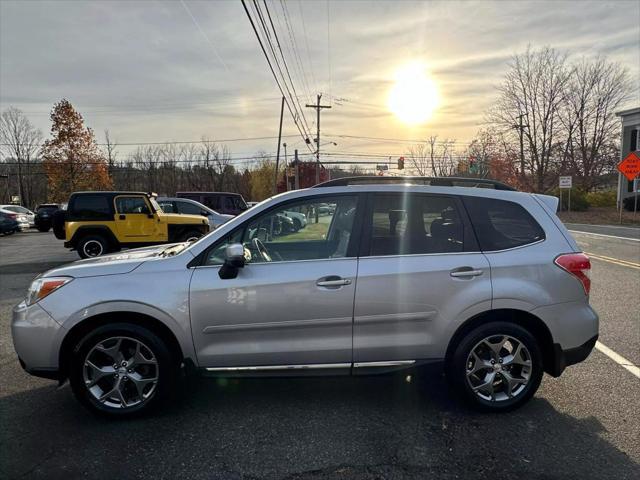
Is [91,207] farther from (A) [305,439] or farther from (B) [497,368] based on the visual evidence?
(B) [497,368]

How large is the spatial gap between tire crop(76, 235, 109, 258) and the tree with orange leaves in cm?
3197

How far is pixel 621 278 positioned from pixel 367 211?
7768 millimetres

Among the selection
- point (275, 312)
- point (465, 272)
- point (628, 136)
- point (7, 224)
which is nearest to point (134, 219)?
point (275, 312)

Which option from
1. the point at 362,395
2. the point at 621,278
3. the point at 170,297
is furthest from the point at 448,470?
the point at 621,278

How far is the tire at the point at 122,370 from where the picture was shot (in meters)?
3.26

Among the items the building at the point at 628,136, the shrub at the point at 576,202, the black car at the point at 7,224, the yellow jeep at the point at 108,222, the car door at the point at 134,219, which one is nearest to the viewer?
the yellow jeep at the point at 108,222

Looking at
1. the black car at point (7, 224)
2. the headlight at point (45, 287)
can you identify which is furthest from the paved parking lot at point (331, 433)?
the black car at point (7, 224)

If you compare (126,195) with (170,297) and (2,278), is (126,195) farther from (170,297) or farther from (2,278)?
(170,297)

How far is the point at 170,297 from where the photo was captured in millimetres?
3236

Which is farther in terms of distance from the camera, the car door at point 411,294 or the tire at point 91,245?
the tire at point 91,245

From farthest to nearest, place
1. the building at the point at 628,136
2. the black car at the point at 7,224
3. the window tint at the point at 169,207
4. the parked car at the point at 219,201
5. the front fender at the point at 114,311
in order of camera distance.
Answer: the building at the point at 628,136, the black car at the point at 7,224, the parked car at the point at 219,201, the window tint at the point at 169,207, the front fender at the point at 114,311

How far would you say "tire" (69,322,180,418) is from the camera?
326cm

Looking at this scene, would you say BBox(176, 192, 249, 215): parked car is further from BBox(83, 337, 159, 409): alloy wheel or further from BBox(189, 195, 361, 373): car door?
BBox(189, 195, 361, 373): car door

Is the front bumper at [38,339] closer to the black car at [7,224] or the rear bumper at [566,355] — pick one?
the rear bumper at [566,355]
